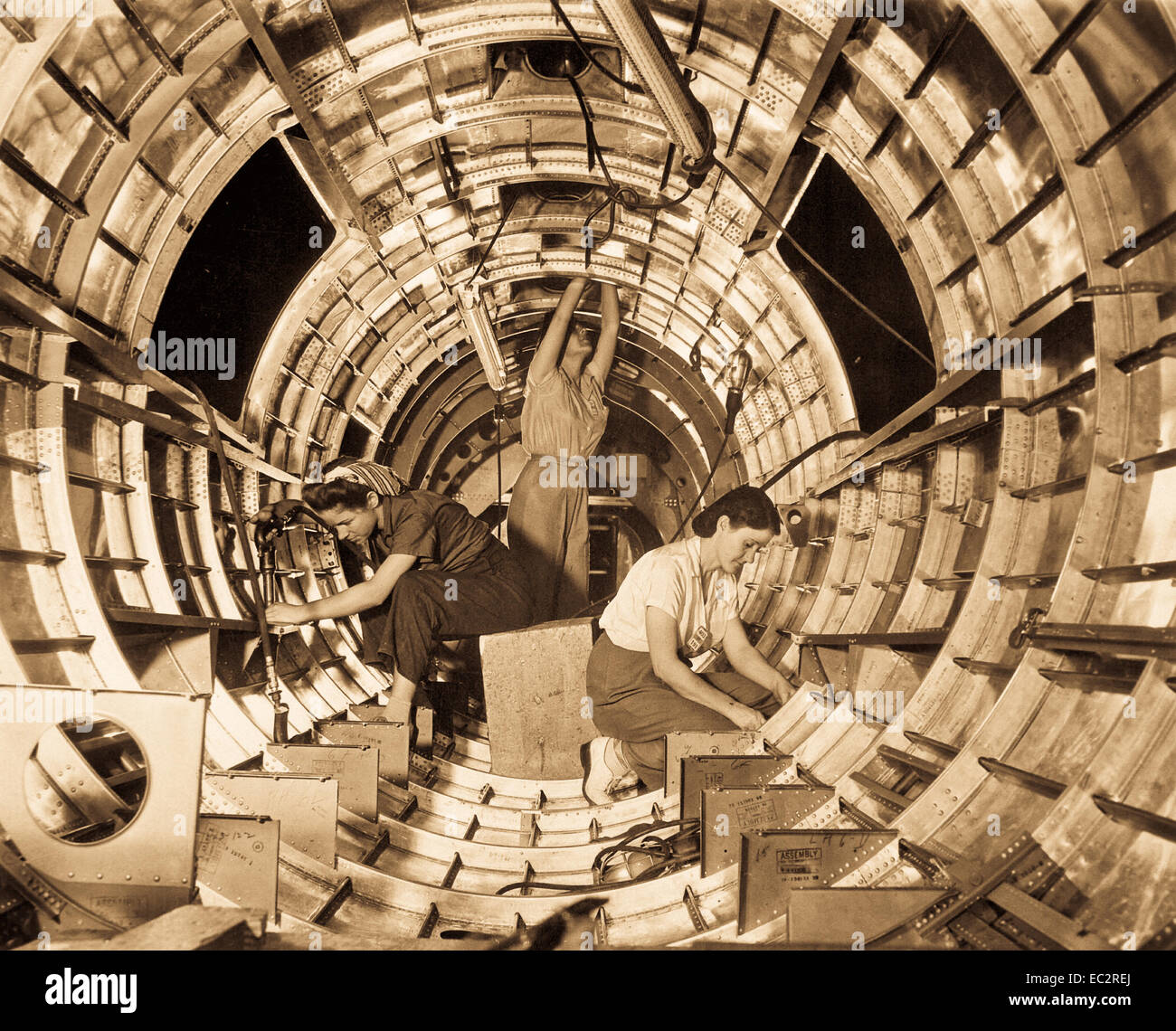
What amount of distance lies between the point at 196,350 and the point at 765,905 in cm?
456

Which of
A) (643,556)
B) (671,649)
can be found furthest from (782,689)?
(643,556)

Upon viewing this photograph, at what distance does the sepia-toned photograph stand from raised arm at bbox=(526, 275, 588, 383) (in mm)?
68

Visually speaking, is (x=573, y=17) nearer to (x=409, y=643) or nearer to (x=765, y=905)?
(x=409, y=643)

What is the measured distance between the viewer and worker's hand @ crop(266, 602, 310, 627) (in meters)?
5.18

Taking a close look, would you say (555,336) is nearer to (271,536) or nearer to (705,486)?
(705,486)

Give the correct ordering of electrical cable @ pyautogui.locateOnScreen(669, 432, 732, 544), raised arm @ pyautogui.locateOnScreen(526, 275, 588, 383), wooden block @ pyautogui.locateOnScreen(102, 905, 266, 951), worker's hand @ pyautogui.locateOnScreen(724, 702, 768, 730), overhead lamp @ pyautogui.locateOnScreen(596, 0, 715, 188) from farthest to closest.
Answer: electrical cable @ pyautogui.locateOnScreen(669, 432, 732, 544) < raised arm @ pyautogui.locateOnScreen(526, 275, 588, 383) < worker's hand @ pyautogui.locateOnScreen(724, 702, 768, 730) < overhead lamp @ pyautogui.locateOnScreen(596, 0, 715, 188) < wooden block @ pyautogui.locateOnScreen(102, 905, 266, 951)

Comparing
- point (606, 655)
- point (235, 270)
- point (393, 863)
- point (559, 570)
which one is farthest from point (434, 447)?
point (393, 863)

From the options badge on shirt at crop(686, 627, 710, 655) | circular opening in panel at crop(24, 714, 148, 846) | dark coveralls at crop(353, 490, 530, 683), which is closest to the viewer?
circular opening in panel at crop(24, 714, 148, 846)

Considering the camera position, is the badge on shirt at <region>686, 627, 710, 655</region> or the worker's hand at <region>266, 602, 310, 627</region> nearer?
the badge on shirt at <region>686, 627, 710, 655</region>

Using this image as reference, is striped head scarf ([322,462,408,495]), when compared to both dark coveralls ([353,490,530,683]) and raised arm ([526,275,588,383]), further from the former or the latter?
raised arm ([526,275,588,383])

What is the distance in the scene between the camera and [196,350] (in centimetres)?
507

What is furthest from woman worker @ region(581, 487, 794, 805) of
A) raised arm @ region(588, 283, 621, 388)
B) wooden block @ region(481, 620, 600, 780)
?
raised arm @ region(588, 283, 621, 388)

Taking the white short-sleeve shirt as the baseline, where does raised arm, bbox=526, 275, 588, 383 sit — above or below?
above

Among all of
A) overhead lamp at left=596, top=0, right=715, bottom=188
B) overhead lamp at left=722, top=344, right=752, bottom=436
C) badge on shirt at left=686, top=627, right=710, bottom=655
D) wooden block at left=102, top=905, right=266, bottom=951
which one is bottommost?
wooden block at left=102, top=905, right=266, bottom=951
